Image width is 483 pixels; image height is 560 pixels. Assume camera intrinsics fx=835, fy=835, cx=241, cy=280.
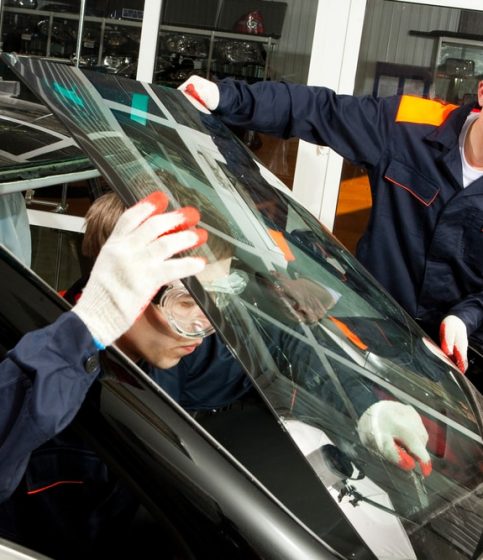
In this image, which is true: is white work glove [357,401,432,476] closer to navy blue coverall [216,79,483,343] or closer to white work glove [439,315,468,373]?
white work glove [439,315,468,373]

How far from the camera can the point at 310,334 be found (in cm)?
112

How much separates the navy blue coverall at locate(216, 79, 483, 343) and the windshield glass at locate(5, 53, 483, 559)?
2.77ft

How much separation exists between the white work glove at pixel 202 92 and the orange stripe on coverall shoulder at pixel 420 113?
701mm

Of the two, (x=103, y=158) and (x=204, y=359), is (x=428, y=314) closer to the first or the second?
(x=204, y=359)

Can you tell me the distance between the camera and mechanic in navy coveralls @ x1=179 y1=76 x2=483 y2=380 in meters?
2.25

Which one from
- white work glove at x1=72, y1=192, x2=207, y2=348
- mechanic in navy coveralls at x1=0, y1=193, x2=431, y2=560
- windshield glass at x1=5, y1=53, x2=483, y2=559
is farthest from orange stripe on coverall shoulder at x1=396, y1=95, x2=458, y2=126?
white work glove at x1=72, y1=192, x2=207, y2=348

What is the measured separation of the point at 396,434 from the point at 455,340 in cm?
81

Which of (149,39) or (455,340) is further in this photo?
(149,39)

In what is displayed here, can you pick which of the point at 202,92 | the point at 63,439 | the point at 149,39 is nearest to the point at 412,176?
the point at 202,92

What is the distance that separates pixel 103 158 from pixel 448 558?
67 cm

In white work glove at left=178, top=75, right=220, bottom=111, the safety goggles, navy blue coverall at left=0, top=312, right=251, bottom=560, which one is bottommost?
navy blue coverall at left=0, top=312, right=251, bottom=560

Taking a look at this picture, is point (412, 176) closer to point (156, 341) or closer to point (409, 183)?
point (409, 183)

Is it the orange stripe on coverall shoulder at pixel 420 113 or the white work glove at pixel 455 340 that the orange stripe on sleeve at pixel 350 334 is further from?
the orange stripe on coverall shoulder at pixel 420 113

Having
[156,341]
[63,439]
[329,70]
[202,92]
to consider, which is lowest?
[63,439]
